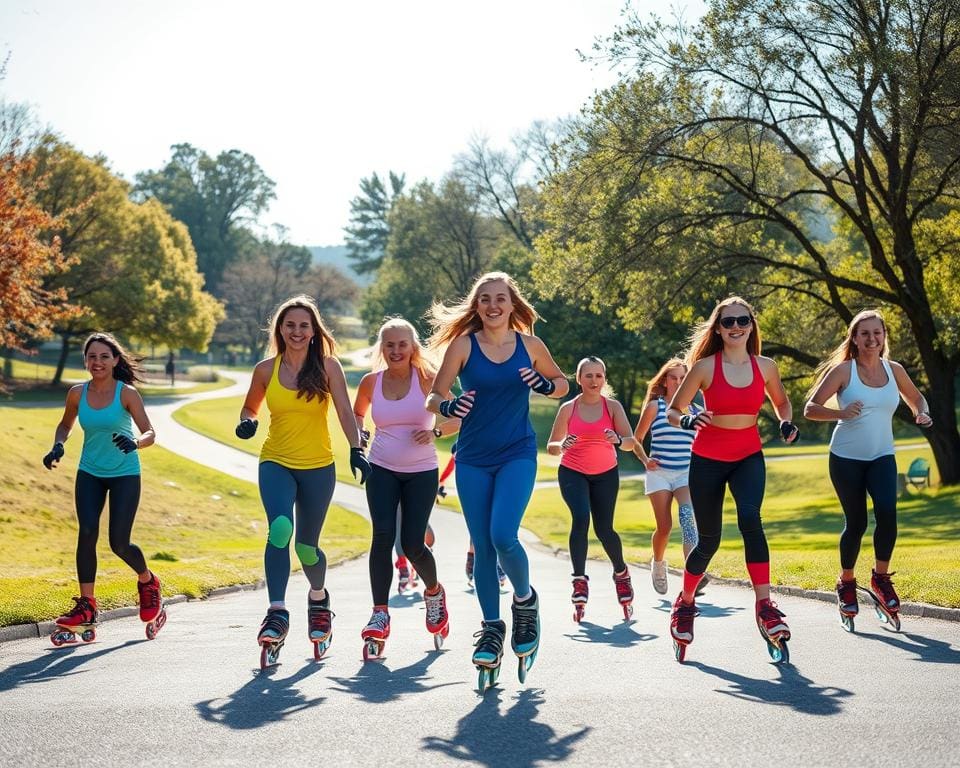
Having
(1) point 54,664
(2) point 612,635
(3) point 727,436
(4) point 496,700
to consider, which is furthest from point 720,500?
(1) point 54,664

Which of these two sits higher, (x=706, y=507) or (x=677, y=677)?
(x=706, y=507)

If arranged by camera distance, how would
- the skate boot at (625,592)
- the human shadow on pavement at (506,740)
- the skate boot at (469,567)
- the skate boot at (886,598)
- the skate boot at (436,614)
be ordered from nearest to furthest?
1. the human shadow on pavement at (506,740)
2. the skate boot at (436,614)
3. the skate boot at (886,598)
4. the skate boot at (625,592)
5. the skate boot at (469,567)

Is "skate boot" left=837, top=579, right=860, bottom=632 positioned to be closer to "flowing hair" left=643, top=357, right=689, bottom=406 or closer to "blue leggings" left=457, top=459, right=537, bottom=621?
"flowing hair" left=643, top=357, right=689, bottom=406

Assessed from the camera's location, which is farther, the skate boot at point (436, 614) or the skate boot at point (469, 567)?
the skate boot at point (469, 567)

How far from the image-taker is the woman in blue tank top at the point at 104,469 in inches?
353

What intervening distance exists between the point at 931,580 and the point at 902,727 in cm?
620

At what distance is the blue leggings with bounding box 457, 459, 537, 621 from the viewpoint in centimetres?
682

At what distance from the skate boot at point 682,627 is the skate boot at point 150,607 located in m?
3.96

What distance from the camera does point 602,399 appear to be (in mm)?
10930

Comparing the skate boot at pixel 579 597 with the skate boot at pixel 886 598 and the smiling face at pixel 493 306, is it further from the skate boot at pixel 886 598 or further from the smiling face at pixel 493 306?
the smiling face at pixel 493 306

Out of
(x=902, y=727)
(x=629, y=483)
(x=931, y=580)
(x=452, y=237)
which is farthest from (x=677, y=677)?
(x=452, y=237)

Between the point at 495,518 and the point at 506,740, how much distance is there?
1653 mm

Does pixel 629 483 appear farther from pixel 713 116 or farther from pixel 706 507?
pixel 706 507

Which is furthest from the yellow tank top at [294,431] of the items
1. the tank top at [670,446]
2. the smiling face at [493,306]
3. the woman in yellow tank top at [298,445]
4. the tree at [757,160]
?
the tree at [757,160]
